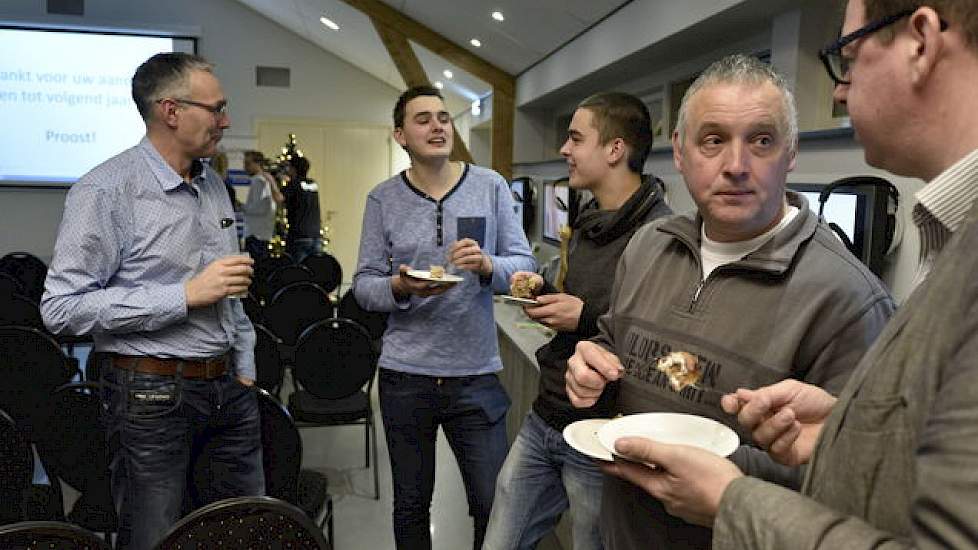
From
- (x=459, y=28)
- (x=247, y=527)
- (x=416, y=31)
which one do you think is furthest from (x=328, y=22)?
(x=247, y=527)

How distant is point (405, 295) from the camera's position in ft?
6.94

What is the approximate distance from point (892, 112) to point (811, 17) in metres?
2.43

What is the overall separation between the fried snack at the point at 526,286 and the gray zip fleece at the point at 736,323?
22.5 inches

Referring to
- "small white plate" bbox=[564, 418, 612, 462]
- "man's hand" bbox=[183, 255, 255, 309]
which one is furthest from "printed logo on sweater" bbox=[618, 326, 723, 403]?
"man's hand" bbox=[183, 255, 255, 309]

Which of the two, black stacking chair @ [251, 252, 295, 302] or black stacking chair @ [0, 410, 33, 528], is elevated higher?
black stacking chair @ [251, 252, 295, 302]

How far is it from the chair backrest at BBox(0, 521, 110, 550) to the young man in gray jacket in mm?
848

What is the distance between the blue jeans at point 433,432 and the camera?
211 cm

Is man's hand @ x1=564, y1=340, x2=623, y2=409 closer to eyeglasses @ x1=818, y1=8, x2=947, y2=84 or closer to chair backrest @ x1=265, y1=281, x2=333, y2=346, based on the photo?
eyeglasses @ x1=818, y1=8, x2=947, y2=84

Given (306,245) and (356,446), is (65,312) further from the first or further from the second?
(306,245)

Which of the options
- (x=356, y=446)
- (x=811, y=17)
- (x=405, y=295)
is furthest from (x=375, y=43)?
(x=405, y=295)

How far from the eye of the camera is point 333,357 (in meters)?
3.37

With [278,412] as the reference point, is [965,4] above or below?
above

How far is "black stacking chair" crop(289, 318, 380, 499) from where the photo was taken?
11.0 feet

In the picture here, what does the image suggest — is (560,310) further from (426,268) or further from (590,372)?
(426,268)
